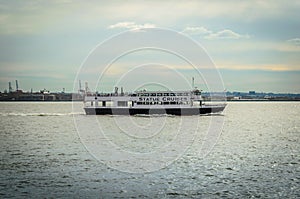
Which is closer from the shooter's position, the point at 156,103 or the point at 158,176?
the point at 158,176

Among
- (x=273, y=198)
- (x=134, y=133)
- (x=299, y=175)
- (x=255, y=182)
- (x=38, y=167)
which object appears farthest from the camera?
(x=134, y=133)

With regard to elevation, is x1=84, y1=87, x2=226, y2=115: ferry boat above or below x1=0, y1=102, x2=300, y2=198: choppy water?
above

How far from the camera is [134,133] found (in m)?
75.4

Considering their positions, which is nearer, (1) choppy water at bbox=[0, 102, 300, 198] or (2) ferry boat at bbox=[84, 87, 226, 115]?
(1) choppy water at bbox=[0, 102, 300, 198]

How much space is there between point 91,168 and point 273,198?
16.2 m

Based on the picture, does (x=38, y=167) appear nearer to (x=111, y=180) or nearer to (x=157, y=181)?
(x=111, y=180)

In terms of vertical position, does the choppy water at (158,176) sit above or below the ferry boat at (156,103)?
below

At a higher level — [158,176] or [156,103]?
[156,103]

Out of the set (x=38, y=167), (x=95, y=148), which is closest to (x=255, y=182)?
(x=38, y=167)

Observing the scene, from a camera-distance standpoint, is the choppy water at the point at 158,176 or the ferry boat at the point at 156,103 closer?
the choppy water at the point at 158,176

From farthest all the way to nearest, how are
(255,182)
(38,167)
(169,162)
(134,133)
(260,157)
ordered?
(134,133)
(260,157)
(169,162)
(38,167)
(255,182)

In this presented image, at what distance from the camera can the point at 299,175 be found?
34031mm

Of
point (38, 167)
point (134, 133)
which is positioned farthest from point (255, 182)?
point (134, 133)

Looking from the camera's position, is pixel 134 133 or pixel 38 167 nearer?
pixel 38 167
